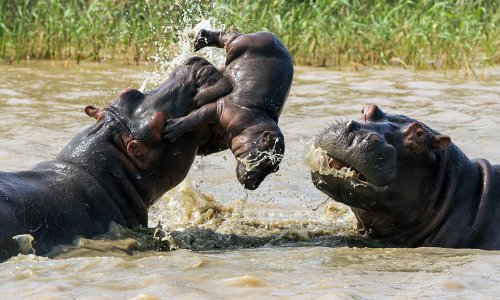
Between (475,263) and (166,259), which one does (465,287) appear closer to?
(475,263)

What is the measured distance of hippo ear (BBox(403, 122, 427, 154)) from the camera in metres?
5.78

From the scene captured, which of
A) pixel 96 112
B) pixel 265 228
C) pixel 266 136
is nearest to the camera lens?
pixel 266 136

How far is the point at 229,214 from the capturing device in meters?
7.09

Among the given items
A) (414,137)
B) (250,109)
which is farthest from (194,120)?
(414,137)

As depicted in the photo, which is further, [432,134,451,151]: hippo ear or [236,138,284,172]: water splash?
[432,134,451,151]: hippo ear

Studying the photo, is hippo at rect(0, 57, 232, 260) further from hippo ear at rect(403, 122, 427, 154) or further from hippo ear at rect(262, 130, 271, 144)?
hippo ear at rect(403, 122, 427, 154)

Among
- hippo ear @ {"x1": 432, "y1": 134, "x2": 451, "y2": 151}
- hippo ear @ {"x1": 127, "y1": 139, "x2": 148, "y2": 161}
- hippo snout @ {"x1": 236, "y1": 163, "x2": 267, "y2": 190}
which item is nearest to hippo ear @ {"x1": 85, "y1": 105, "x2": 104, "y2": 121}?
hippo ear @ {"x1": 127, "y1": 139, "x2": 148, "y2": 161}

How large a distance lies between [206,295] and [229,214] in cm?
260

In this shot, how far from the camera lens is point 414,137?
19.0 feet

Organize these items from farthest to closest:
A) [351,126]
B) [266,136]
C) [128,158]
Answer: [128,158], [351,126], [266,136]

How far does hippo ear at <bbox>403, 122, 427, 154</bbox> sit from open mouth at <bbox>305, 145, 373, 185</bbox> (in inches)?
12.1

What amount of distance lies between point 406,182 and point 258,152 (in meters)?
0.90

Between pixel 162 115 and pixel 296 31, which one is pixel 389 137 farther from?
pixel 296 31

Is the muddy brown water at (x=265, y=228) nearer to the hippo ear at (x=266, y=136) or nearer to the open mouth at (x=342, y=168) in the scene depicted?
the open mouth at (x=342, y=168)
